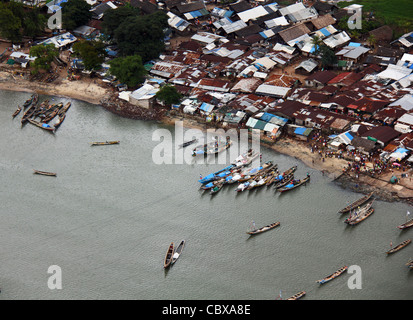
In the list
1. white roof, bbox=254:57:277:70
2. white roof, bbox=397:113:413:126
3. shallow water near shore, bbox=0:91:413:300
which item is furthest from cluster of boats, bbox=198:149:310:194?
white roof, bbox=254:57:277:70

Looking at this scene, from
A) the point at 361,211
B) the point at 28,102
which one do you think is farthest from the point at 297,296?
the point at 28,102

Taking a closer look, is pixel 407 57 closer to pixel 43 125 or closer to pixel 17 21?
pixel 43 125

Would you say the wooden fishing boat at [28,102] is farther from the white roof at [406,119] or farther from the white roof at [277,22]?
the white roof at [406,119]

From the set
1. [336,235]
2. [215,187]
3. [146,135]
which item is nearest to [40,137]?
[146,135]

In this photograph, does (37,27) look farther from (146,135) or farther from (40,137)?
(146,135)

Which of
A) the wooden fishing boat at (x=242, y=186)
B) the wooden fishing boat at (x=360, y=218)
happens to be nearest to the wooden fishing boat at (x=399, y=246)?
the wooden fishing boat at (x=360, y=218)
